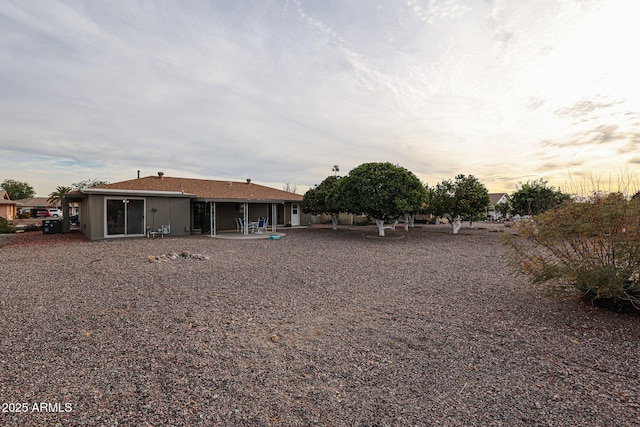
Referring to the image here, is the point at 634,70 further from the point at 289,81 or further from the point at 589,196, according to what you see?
the point at 289,81

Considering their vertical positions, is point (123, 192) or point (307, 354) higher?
point (123, 192)

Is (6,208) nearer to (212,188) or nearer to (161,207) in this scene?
(212,188)

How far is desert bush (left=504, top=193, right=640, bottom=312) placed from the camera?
4.02m

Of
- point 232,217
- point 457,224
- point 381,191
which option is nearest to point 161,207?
point 232,217

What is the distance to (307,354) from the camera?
3.29 metres

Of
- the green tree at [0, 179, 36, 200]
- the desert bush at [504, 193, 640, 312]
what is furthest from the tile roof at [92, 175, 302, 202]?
the green tree at [0, 179, 36, 200]

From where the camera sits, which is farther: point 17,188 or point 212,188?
point 17,188

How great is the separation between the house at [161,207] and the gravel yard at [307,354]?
26.3 ft

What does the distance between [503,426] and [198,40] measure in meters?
12.2

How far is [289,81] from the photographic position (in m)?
12.1

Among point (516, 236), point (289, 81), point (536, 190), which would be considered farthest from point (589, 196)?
point (536, 190)

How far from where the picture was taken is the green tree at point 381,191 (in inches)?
582

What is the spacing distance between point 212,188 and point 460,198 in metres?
16.7

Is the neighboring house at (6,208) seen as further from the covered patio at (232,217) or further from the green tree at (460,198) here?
the green tree at (460,198)
